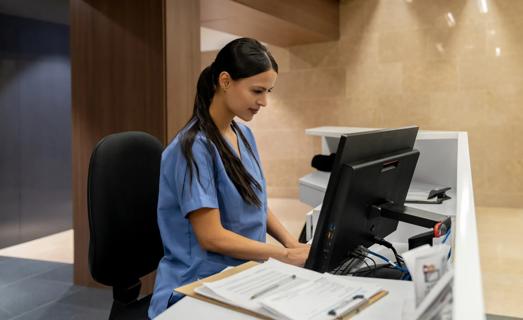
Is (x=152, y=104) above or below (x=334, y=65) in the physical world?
below

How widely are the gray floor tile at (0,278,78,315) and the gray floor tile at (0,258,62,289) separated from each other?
0.11 m

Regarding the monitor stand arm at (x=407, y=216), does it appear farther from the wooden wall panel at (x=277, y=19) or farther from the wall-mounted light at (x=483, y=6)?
the wall-mounted light at (x=483, y=6)

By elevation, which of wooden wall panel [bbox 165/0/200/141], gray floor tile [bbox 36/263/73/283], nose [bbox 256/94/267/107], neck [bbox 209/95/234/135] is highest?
wooden wall panel [bbox 165/0/200/141]

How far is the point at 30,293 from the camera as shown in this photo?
10.6ft

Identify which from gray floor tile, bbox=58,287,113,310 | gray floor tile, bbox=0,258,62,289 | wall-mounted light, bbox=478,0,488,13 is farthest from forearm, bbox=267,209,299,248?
wall-mounted light, bbox=478,0,488,13

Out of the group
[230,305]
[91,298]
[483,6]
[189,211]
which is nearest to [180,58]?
[91,298]

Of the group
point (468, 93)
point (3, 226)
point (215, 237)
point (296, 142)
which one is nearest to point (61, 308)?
point (3, 226)

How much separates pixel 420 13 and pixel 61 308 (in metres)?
5.20

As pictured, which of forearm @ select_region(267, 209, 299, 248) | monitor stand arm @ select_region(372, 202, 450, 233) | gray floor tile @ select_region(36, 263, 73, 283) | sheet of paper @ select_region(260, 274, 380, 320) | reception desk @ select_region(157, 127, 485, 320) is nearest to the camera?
reception desk @ select_region(157, 127, 485, 320)

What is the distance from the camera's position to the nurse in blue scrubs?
1.24 m

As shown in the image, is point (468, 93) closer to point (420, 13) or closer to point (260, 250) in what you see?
point (420, 13)

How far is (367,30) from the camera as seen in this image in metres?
6.42

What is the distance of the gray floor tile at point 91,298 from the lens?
3.02 metres

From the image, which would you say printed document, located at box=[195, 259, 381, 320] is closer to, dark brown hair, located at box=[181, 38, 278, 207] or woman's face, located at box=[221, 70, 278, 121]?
dark brown hair, located at box=[181, 38, 278, 207]
